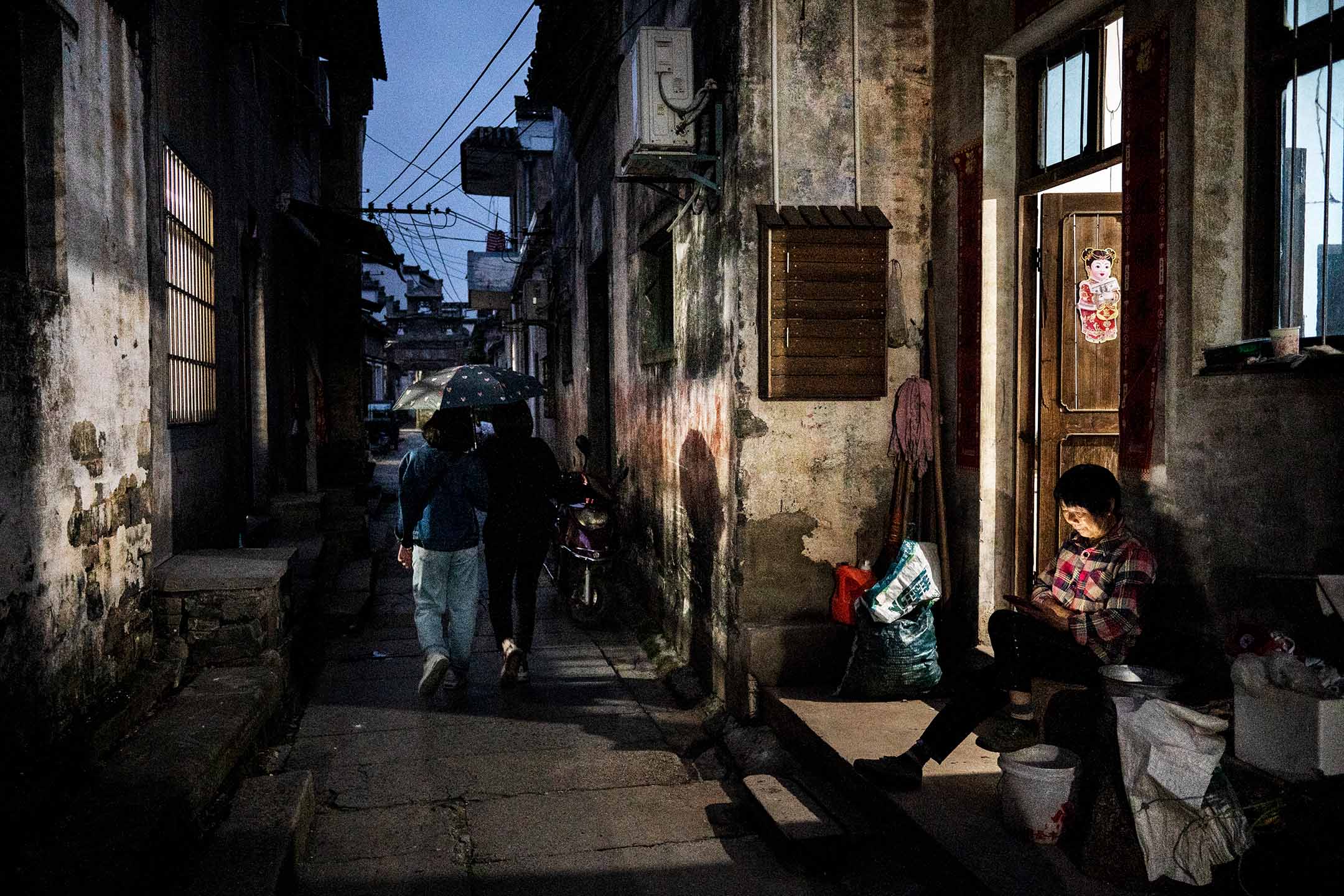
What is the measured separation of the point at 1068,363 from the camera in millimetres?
5406

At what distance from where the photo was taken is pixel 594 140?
38.7ft

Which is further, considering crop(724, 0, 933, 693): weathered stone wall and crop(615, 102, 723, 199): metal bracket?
crop(615, 102, 723, 199): metal bracket

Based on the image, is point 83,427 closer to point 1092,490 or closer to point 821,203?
point 821,203

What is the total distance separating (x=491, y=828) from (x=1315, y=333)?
4208 millimetres

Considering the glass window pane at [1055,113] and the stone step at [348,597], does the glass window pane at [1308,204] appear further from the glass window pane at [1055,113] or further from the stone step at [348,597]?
the stone step at [348,597]

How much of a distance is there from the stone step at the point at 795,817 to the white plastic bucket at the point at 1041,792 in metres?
0.84

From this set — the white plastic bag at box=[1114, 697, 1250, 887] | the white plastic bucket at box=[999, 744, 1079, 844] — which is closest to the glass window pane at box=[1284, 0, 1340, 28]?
the white plastic bag at box=[1114, 697, 1250, 887]

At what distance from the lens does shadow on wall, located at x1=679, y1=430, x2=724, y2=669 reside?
6.48m

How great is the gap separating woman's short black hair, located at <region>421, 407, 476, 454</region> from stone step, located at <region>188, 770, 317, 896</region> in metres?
2.51

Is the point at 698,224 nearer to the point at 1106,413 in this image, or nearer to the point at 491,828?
the point at 1106,413

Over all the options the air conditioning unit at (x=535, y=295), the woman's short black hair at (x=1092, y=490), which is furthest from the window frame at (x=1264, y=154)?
the air conditioning unit at (x=535, y=295)

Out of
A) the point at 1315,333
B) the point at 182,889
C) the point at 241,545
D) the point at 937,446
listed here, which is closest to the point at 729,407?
the point at 937,446

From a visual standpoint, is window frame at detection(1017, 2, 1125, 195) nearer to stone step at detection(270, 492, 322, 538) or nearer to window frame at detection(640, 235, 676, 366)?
window frame at detection(640, 235, 676, 366)

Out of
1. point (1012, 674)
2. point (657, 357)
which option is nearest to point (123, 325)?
point (657, 357)
